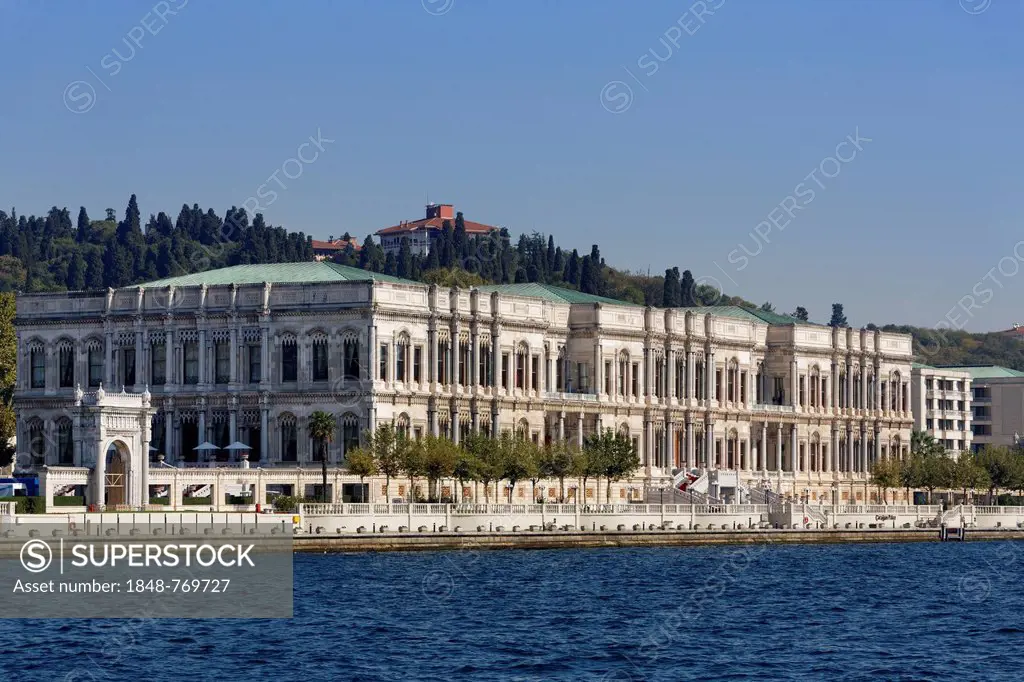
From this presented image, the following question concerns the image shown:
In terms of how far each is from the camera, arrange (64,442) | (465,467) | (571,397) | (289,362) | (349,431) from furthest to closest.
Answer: (571,397)
(64,442)
(289,362)
(349,431)
(465,467)

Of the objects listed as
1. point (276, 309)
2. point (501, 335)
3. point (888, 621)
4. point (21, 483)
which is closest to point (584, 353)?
point (501, 335)

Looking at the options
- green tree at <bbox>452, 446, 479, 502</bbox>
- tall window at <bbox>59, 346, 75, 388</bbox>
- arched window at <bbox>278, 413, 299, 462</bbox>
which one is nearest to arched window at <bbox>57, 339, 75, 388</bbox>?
tall window at <bbox>59, 346, 75, 388</bbox>

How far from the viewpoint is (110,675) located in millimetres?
61688

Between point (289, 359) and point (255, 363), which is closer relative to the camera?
point (289, 359)

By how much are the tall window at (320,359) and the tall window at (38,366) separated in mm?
17270

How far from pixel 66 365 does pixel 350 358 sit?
1806 cm

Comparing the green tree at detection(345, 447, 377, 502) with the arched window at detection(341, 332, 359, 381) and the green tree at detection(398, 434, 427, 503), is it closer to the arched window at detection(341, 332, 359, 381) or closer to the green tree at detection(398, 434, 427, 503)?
the green tree at detection(398, 434, 427, 503)

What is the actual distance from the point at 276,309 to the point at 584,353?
2303 centimetres

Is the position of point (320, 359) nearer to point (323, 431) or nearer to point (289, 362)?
point (289, 362)

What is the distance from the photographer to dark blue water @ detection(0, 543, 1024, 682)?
210ft

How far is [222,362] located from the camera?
13150 cm

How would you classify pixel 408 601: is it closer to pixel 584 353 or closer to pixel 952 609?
pixel 952 609

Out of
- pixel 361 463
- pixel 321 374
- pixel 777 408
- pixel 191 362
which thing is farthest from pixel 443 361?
pixel 777 408

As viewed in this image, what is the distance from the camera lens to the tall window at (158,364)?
132625 mm
